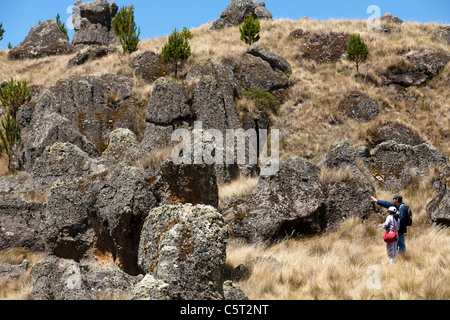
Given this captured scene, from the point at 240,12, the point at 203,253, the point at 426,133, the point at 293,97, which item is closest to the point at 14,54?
the point at 240,12

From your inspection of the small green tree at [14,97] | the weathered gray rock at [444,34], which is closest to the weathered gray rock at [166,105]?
the small green tree at [14,97]

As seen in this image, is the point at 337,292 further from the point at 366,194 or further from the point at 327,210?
the point at 366,194

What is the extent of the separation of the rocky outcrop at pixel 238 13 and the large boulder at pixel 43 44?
15.4m

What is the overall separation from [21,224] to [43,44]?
34348 millimetres

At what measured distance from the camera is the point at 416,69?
1010 inches

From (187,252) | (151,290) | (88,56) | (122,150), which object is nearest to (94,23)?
(88,56)

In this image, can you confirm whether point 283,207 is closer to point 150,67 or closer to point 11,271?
point 11,271

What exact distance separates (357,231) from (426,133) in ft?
46.3

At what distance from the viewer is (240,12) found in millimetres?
40875

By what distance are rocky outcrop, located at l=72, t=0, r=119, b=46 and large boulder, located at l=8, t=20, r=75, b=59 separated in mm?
4803

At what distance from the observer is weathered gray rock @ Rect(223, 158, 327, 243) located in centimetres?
976

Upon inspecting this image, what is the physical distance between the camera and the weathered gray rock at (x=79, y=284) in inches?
222

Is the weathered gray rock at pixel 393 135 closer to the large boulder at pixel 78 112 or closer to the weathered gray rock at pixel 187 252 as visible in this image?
the large boulder at pixel 78 112
